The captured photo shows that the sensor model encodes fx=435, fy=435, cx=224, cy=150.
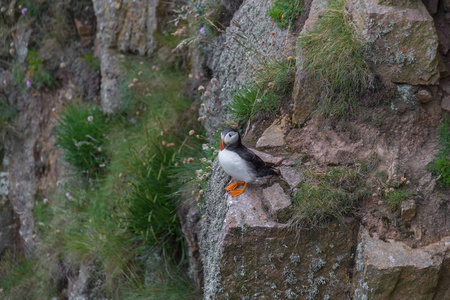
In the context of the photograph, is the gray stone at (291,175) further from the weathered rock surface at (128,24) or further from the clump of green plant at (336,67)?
the weathered rock surface at (128,24)

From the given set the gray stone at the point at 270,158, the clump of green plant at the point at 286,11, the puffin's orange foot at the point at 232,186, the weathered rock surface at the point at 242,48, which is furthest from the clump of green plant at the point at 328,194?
the clump of green plant at the point at 286,11

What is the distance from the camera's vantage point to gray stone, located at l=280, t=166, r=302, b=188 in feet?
11.6

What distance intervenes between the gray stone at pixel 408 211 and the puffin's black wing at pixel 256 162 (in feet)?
3.33

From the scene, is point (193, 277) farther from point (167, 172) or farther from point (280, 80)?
point (280, 80)

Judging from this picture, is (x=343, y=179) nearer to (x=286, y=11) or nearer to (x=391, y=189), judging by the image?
(x=391, y=189)

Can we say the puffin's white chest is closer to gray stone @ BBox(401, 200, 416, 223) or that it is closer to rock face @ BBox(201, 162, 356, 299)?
rock face @ BBox(201, 162, 356, 299)

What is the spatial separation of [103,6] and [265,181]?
521 cm

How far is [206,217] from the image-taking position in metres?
4.20

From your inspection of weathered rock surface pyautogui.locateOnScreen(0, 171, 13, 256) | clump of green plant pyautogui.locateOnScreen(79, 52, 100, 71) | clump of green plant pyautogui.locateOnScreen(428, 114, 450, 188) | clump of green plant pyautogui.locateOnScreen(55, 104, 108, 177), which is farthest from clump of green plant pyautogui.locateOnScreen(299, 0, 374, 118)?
weathered rock surface pyautogui.locateOnScreen(0, 171, 13, 256)

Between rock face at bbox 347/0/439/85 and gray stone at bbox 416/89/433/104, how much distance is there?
8 centimetres

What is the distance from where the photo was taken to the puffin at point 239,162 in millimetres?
3471

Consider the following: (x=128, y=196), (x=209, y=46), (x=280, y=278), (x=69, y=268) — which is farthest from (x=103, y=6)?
(x=280, y=278)

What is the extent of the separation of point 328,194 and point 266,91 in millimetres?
1297

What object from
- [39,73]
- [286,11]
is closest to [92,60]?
[39,73]
